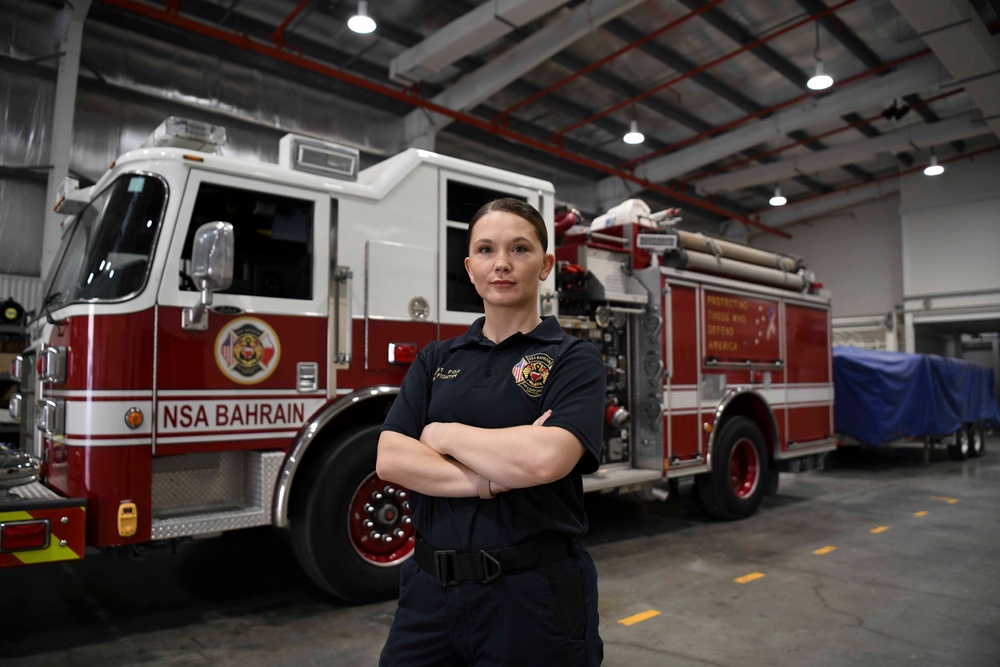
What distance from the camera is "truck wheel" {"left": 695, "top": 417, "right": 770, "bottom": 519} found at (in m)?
6.65

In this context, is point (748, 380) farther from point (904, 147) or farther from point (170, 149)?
point (904, 147)

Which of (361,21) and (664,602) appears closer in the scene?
(664,602)

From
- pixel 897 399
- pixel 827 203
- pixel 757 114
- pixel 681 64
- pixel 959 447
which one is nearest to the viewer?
pixel 897 399

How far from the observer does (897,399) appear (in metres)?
10.6

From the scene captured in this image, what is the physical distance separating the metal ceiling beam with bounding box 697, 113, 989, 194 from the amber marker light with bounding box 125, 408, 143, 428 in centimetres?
1668

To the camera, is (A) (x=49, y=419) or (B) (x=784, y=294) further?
(B) (x=784, y=294)

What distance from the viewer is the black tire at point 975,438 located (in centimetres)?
1318

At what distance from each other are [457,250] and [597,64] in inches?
324

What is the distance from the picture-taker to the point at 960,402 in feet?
40.9

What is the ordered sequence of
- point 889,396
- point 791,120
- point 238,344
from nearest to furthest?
1. point 238,344
2. point 889,396
3. point 791,120

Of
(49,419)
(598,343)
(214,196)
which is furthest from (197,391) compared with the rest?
(598,343)

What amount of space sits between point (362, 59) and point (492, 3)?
9.98 feet

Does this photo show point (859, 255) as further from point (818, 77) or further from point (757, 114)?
point (818, 77)

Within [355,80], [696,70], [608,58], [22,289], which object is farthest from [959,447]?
[22,289]
